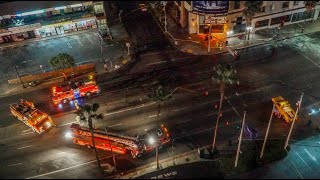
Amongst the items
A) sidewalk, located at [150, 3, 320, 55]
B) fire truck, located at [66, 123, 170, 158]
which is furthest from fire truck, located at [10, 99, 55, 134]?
sidewalk, located at [150, 3, 320, 55]

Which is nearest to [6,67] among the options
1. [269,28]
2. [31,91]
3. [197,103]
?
[31,91]

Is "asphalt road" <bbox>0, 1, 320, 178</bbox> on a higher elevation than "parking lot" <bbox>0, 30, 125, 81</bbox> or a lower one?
lower

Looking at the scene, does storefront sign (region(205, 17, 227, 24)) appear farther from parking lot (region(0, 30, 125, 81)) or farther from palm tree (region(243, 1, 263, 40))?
parking lot (region(0, 30, 125, 81))

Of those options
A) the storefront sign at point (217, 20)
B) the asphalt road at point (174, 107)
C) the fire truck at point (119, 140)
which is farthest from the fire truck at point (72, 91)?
the storefront sign at point (217, 20)

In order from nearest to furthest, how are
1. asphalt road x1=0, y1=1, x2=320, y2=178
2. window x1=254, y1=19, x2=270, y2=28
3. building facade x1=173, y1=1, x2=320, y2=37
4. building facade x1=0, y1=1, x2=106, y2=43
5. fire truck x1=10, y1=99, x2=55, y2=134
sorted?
asphalt road x1=0, y1=1, x2=320, y2=178, fire truck x1=10, y1=99, x2=55, y2=134, building facade x1=173, y1=1, x2=320, y2=37, window x1=254, y1=19, x2=270, y2=28, building facade x1=0, y1=1, x2=106, y2=43

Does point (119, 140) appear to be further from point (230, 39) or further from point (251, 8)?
point (230, 39)

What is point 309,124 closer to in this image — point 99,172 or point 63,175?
point 99,172
